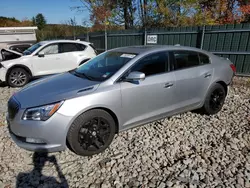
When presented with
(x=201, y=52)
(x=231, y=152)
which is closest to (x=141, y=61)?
(x=201, y=52)

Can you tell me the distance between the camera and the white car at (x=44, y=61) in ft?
20.5

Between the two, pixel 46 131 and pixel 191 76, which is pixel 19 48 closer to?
pixel 46 131

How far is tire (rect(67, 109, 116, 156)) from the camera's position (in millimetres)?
2489

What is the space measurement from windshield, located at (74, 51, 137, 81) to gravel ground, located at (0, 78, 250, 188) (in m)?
1.09

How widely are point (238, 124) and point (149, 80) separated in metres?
2.08

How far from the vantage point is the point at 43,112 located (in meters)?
2.37

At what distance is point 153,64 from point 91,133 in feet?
4.95

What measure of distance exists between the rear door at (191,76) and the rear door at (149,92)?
0.60ft

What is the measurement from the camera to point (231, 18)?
495 inches

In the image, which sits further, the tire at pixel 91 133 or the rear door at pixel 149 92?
the rear door at pixel 149 92

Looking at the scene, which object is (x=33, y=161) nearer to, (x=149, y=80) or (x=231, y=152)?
(x=149, y=80)

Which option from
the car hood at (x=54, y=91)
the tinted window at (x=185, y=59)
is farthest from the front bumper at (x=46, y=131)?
the tinted window at (x=185, y=59)

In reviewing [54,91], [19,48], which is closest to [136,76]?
[54,91]

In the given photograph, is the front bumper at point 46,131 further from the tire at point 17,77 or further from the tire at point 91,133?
the tire at point 17,77
